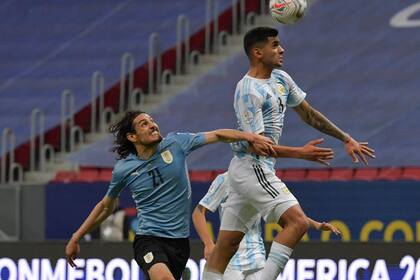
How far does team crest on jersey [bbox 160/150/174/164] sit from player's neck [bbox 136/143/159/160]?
71 mm

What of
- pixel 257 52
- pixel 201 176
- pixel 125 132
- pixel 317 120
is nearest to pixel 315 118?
pixel 317 120

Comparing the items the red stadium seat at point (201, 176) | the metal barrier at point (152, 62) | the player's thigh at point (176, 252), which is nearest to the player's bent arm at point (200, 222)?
the player's thigh at point (176, 252)

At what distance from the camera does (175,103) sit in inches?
761

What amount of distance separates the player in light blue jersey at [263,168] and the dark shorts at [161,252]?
0.26m

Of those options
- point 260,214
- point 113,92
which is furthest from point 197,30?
point 260,214

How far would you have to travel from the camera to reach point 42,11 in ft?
74.2

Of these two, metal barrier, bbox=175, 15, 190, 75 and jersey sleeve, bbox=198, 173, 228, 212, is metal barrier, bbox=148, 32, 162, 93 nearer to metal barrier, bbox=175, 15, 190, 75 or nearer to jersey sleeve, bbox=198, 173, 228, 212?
metal barrier, bbox=175, 15, 190, 75

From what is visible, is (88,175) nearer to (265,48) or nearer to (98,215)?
(98,215)

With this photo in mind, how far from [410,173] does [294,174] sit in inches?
57.2

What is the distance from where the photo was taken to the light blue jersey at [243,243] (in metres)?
9.84

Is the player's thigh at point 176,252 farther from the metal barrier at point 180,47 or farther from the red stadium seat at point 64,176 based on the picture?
the metal barrier at point 180,47

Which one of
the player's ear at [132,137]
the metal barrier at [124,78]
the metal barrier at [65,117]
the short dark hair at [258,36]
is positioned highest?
the metal barrier at [124,78]

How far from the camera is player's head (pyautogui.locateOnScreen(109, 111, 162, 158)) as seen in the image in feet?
29.6

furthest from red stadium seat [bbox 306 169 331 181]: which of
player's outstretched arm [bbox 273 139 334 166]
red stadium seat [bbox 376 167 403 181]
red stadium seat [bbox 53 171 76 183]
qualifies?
player's outstretched arm [bbox 273 139 334 166]
